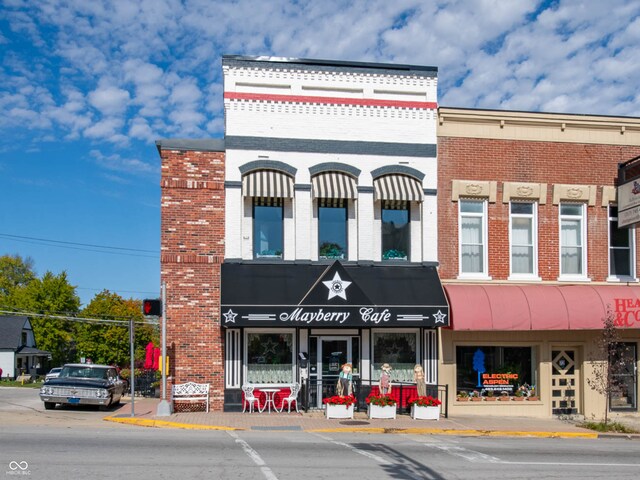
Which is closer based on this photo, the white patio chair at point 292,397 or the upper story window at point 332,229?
the white patio chair at point 292,397

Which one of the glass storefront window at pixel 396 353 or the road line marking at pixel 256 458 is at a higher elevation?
the glass storefront window at pixel 396 353

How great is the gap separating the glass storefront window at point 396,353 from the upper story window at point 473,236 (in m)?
2.72

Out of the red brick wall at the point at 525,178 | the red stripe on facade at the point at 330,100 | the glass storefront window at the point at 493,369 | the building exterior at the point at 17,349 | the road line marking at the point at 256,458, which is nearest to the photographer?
the road line marking at the point at 256,458

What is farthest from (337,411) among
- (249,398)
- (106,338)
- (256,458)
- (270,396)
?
(106,338)

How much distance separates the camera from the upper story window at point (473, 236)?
2127cm

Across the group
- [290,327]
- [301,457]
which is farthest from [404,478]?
[290,327]

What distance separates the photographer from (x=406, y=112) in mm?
21328

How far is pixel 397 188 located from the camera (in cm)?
2056

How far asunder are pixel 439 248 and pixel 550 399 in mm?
5584

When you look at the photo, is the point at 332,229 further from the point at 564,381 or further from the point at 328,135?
the point at 564,381

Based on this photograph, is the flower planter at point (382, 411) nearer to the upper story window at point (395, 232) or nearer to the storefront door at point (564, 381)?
the upper story window at point (395, 232)

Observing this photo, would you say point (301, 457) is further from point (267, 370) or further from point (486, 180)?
point (486, 180)

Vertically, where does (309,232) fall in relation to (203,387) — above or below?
above

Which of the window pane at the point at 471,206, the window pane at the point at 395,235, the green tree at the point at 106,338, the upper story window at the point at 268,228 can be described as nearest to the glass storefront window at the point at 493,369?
the window pane at the point at 395,235
